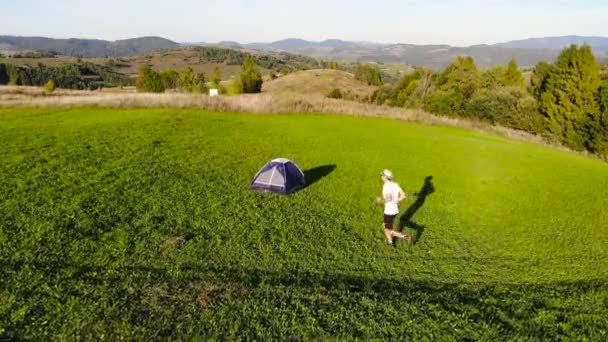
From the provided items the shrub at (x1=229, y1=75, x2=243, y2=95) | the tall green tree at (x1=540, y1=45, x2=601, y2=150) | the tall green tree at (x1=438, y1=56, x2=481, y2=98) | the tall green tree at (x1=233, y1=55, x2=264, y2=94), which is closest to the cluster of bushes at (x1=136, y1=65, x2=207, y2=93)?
the shrub at (x1=229, y1=75, x2=243, y2=95)

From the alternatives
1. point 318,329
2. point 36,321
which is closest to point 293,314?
point 318,329

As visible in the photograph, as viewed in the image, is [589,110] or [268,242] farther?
[589,110]

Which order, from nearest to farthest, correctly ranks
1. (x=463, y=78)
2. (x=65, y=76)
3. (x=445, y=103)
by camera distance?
1. (x=445, y=103)
2. (x=463, y=78)
3. (x=65, y=76)

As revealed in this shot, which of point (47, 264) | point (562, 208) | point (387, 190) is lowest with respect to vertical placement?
point (562, 208)

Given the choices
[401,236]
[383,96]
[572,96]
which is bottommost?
[383,96]

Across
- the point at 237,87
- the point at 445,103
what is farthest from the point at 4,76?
the point at 445,103

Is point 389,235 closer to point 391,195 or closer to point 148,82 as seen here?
point 391,195

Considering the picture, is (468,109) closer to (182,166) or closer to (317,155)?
(317,155)

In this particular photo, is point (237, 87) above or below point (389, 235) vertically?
above
